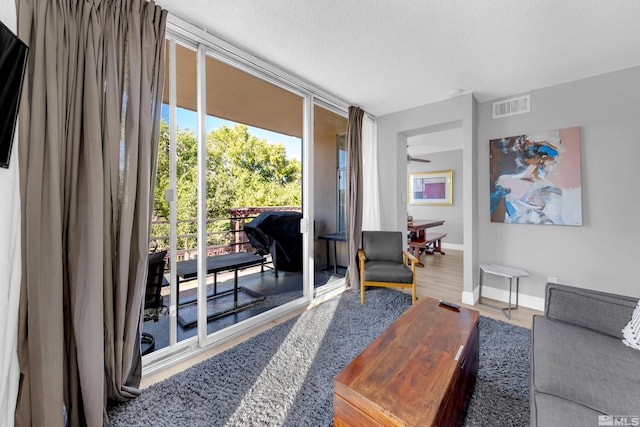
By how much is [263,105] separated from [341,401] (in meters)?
2.93

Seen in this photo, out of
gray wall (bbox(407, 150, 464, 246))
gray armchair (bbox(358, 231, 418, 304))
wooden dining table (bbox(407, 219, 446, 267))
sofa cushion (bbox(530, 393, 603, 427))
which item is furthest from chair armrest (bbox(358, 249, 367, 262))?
gray wall (bbox(407, 150, 464, 246))

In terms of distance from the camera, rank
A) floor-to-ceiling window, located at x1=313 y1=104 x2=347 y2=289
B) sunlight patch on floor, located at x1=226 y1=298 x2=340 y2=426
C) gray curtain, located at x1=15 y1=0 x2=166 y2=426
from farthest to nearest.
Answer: floor-to-ceiling window, located at x1=313 y1=104 x2=347 y2=289 → sunlight patch on floor, located at x1=226 y1=298 x2=340 y2=426 → gray curtain, located at x1=15 y1=0 x2=166 y2=426

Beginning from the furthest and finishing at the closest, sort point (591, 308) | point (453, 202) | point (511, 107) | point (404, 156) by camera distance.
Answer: point (453, 202)
point (404, 156)
point (511, 107)
point (591, 308)

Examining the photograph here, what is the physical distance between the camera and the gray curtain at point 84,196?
1210 millimetres

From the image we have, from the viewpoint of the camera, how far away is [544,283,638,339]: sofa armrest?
1521 millimetres

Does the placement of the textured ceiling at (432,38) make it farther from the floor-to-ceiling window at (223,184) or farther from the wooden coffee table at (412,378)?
the wooden coffee table at (412,378)

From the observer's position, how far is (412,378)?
1.21 m

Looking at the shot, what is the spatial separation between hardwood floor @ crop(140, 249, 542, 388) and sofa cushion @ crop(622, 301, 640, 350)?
125 centimetres

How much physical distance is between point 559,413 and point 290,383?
1.39m

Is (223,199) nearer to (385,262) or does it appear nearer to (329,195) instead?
(329,195)

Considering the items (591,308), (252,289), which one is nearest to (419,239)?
(252,289)

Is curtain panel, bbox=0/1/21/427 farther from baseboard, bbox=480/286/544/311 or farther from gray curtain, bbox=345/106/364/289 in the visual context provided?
baseboard, bbox=480/286/544/311

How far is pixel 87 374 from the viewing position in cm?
134

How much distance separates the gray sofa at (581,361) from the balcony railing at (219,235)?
91.1 inches
